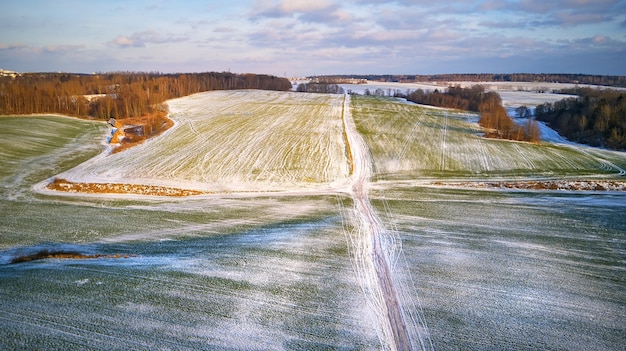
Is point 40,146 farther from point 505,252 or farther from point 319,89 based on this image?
point 319,89

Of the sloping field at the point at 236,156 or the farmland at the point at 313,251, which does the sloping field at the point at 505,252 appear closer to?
the farmland at the point at 313,251

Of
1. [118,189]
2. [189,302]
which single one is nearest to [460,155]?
[118,189]

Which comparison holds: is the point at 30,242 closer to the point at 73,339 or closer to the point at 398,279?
the point at 73,339

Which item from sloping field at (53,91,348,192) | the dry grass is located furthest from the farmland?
the dry grass

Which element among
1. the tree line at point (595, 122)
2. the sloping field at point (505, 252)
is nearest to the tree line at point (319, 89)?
the tree line at point (595, 122)

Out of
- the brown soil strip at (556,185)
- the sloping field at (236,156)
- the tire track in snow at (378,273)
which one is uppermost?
the sloping field at (236,156)

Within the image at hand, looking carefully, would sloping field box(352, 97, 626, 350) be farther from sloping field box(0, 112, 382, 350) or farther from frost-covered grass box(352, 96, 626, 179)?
sloping field box(0, 112, 382, 350)
